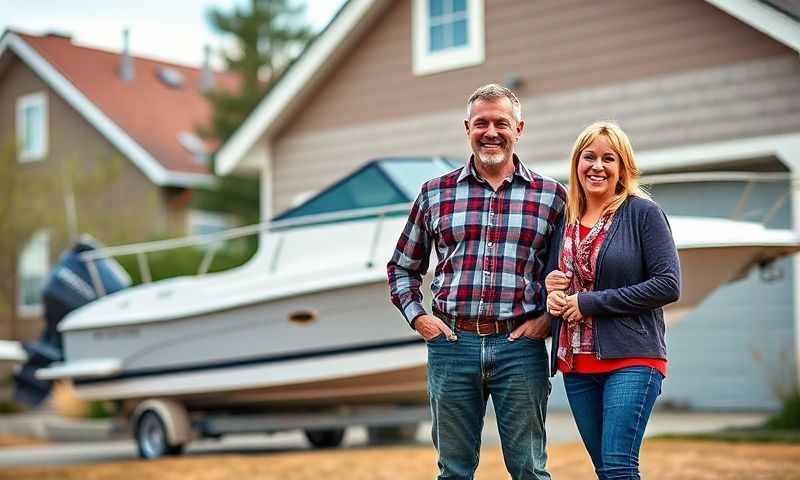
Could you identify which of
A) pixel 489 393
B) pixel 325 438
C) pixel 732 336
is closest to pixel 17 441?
pixel 325 438

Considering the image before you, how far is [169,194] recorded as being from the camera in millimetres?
25422

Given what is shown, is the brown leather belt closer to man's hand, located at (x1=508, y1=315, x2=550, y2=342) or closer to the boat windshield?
man's hand, located at (x1=508, y1=315, x2=550, y2=342)

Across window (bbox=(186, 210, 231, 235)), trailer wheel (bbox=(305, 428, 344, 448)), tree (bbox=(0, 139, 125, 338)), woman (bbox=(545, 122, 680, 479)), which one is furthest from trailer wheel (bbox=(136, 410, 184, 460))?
window (bbox=(186, 210, 231, 235))

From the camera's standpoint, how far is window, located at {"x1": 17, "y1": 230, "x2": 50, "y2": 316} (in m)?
25.5

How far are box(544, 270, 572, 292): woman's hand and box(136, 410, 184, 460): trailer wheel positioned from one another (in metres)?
7.95

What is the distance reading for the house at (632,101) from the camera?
12148 mm

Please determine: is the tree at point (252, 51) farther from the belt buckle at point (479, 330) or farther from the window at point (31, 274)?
the belt buckle at point (479, 330)

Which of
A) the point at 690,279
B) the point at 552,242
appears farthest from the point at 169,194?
the point at 552,242

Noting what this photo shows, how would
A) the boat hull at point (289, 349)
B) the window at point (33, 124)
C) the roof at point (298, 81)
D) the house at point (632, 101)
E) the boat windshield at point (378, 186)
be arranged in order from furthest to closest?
the window at point (33, 124)
the roof at point (298, 81)
the house at point (632, 101)
the boat windshield at point (378, 186)
the boat hull at point (289, 349)

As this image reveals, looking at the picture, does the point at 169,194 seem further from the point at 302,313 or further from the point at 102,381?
the point at 302,313

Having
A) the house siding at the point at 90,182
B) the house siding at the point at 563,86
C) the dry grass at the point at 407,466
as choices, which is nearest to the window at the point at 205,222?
the house siding at the point at 90,182

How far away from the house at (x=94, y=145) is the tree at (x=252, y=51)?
1.24 metres

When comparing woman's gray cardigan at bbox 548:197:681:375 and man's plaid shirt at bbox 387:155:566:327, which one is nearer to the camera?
woman's gray cardigan at bbox 548:197:681:375

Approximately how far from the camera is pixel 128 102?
89.9 ft
